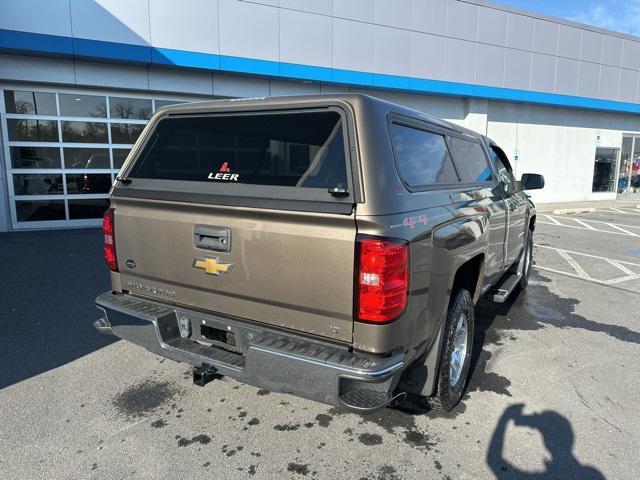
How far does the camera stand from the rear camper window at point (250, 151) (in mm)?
2590

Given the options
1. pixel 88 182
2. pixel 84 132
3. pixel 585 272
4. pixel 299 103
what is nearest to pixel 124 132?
pixel 84 132

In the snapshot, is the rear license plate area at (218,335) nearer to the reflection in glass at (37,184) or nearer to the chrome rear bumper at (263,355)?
the chrome rear bumper at (263,355)

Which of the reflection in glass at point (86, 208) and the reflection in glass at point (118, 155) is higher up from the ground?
the reflection in glass at point (118, 155)

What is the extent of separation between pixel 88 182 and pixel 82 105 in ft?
6.02

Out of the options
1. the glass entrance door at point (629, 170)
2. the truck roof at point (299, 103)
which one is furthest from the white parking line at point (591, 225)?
the truck roof at point (299, 103)

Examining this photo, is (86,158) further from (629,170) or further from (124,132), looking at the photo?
(629,170)

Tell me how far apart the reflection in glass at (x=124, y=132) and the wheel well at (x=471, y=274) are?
1012 cm

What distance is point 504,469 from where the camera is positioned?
268 cm

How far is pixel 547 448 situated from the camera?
288cm

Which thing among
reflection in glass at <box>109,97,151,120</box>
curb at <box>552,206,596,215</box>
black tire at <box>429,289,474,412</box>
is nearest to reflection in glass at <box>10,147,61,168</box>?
reflection in glass at <box>109,97,151,120</box>

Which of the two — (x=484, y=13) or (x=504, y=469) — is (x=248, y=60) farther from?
(x=504, y=469)

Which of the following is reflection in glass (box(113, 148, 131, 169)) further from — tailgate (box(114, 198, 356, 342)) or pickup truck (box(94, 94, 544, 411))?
tailgate (box(114, 198, 356, 342))

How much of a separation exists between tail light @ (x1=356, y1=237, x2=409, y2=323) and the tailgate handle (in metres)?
0.86

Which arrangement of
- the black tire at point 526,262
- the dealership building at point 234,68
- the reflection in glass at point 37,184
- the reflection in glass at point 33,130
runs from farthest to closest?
the reflection in glass at point 37,184
the reflection in glass at point 33,130
the dealership building at point 234,68
the black tire at point 526,262
